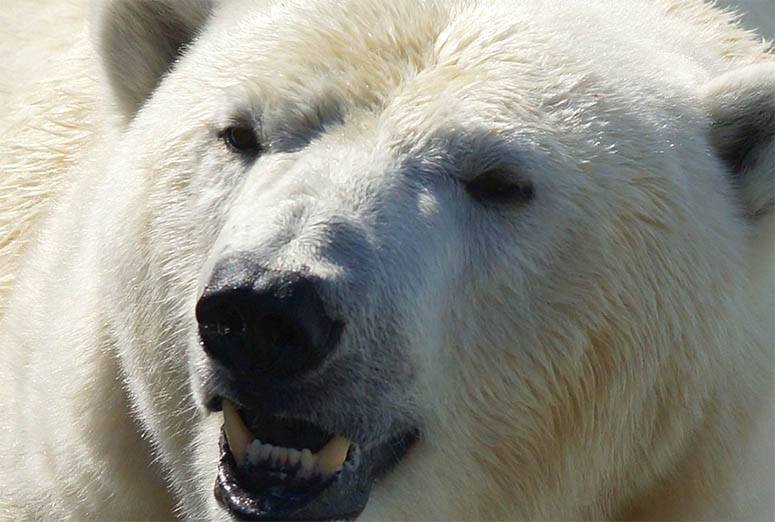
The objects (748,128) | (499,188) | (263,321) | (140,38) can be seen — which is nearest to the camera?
(263,321)

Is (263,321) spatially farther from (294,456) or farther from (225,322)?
(294,456)

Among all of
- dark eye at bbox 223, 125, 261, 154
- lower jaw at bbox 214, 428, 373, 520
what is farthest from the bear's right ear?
lower jaw at bbox 214, 428, 373, 520

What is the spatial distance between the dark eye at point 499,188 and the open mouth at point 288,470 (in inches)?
19.9

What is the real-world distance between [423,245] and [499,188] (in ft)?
0.75

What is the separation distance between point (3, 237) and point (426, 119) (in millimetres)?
1815

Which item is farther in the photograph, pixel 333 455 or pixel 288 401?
pixel 333 455

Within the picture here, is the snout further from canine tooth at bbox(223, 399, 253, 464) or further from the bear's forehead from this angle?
the bear's forehead

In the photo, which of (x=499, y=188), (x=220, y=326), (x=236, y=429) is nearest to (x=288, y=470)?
(x=236, y=429)

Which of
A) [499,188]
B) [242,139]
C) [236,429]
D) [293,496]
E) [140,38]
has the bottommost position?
[293,496]

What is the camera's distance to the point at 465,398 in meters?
2.64

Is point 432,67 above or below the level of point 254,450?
above

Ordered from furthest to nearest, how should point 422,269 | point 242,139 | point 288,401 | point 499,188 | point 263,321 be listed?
point 242,139
point 499,188
point 422,269
point 288,401
point 263,321

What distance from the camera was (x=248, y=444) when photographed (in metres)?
2.52

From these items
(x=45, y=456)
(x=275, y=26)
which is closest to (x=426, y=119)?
(x=275, y=26)
